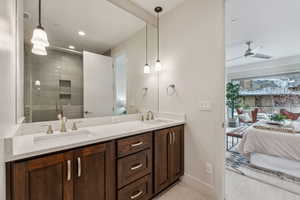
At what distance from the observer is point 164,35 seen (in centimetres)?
226

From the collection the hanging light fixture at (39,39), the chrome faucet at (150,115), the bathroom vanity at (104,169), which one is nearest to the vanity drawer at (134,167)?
the bathroom vanity at (104,169)

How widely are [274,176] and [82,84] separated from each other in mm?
3138

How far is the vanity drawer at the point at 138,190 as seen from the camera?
4.23 ft

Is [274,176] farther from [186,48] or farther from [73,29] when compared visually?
[73,29]

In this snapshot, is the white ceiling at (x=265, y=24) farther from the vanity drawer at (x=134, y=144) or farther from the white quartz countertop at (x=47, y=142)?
the white quartz countertop at (x=47, y=142)

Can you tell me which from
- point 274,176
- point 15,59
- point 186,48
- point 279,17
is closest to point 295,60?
point 279,17

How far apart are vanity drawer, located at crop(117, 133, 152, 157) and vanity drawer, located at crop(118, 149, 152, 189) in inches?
2.0

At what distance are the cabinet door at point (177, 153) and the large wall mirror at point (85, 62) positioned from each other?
2.20 feet

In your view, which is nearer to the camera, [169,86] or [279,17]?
[169,86]

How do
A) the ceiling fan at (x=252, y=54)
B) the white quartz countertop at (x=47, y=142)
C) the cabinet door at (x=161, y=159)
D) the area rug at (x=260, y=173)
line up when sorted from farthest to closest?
the ceiling fan at (x=252, y=54) < the area rug at (x=260, y=173) < the cabinet door at (x=161, y=159) < the white quartz countertop at (x=47, y=142)

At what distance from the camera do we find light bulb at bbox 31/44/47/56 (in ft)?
3.97

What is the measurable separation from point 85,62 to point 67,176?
1.27 m

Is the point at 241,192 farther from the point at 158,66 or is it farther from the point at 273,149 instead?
the point at 158,66

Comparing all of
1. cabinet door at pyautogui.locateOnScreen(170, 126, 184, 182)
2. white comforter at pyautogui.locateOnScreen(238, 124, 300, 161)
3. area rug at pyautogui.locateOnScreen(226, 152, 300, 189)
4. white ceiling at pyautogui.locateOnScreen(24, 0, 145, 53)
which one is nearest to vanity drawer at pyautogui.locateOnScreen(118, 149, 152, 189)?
cabinet door at pyautogui.locateOnScreen(170, 126, 184, 182)
